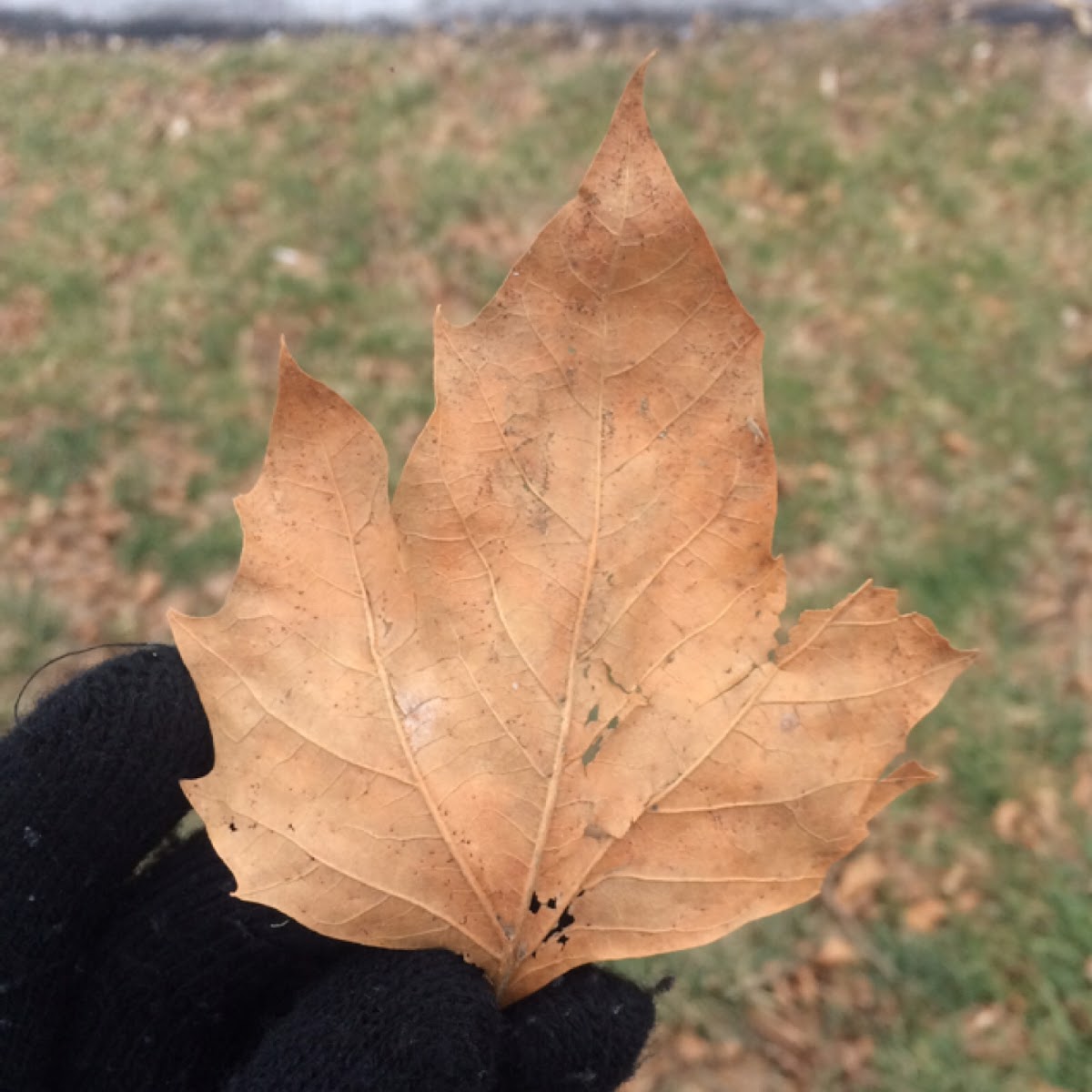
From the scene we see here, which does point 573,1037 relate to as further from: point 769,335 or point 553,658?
point 769,335

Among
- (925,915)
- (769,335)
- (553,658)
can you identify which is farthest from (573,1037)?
(769,335)

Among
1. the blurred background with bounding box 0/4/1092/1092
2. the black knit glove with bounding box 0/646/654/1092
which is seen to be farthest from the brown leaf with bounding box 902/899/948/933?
the black knit glove with bounding box 0/646/654/1092

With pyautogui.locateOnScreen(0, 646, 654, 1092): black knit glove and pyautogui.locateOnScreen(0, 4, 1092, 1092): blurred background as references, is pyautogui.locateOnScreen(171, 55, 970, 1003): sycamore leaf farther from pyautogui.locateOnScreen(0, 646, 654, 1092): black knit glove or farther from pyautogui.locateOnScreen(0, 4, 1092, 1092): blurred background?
pyautogui.locateOnScreen(0, 4, 1092, 1092): blurred background

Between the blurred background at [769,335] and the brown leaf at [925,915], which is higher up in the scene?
the blurred background at [769,335]

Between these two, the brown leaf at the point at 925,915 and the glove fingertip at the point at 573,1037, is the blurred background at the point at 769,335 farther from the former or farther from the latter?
the glove fingertip at the point at 573,1037

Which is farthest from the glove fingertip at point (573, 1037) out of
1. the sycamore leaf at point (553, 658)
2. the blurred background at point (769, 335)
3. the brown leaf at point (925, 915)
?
the brown leaf at point (925, 915)
